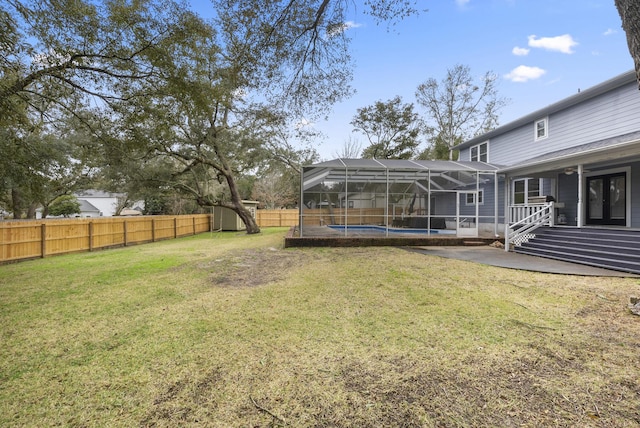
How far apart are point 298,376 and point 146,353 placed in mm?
1550

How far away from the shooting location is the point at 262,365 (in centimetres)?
266

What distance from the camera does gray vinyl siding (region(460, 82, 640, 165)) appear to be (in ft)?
29.9

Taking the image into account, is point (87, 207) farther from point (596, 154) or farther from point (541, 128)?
point (596, 154)

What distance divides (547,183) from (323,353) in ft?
41.3

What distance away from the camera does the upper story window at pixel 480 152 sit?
1531cm

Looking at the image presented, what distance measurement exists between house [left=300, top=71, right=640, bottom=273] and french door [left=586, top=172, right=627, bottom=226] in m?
0.03

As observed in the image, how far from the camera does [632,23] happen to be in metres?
2.79

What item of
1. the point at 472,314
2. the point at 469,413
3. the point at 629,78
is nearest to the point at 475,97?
the point at 629,78

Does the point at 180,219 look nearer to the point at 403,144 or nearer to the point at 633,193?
the point at 403,144

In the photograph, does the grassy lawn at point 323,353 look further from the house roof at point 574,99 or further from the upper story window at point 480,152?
the upper story window at point 480,152

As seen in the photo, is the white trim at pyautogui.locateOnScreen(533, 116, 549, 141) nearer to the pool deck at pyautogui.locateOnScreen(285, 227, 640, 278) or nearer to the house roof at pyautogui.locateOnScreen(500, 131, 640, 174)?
the house roof at pyautogui.locateOnScreen(500, 131, 640, 174)

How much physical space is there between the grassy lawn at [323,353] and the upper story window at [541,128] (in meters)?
8.45

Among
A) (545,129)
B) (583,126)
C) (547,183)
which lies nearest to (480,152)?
(545,129)

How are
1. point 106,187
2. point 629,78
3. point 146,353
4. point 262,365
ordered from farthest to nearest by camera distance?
point 106,187, point 629,78, point 146,353, point 262,365
